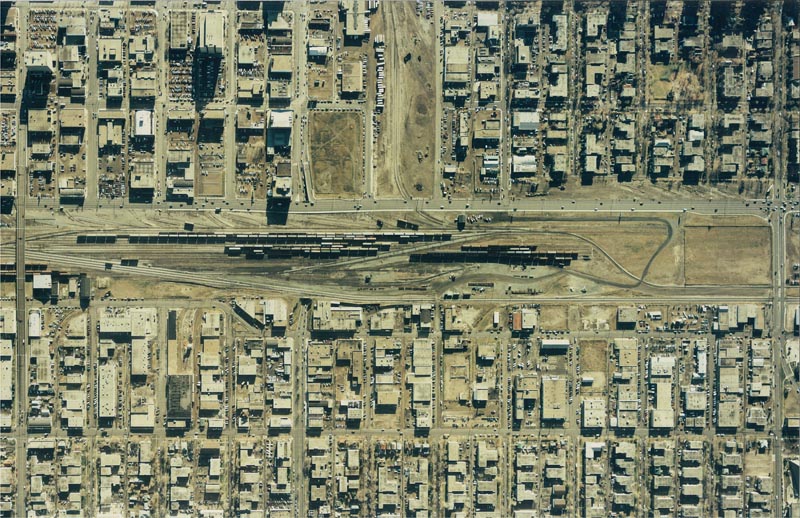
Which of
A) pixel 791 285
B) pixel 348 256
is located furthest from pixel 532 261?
pixel 791 285

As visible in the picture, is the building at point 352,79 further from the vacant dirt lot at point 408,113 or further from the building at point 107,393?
the building at point 107,393

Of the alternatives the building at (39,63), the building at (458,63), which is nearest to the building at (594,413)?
the building at (458,63)

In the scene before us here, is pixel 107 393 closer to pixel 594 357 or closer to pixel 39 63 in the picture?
pixel 39 63

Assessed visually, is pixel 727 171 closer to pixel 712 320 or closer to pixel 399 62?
pixel 712 320

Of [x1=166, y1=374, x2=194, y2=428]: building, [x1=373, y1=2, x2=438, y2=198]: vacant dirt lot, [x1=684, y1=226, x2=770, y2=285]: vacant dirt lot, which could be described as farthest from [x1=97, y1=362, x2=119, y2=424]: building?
[x1=684, y1=226, x2=770, y2=285]: vacant dirt lot

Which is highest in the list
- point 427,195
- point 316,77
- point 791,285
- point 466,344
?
point 316,77

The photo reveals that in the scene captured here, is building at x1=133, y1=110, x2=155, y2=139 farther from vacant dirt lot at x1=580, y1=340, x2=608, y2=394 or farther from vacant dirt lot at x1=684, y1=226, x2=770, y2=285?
vacant dirt lot at x1=684, y1=226, x2=770, y2=285

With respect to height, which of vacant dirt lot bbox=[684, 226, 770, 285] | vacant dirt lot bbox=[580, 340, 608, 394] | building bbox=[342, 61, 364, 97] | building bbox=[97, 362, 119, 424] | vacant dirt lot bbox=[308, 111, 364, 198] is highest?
building bbox=[342, 61, 364, 97]
